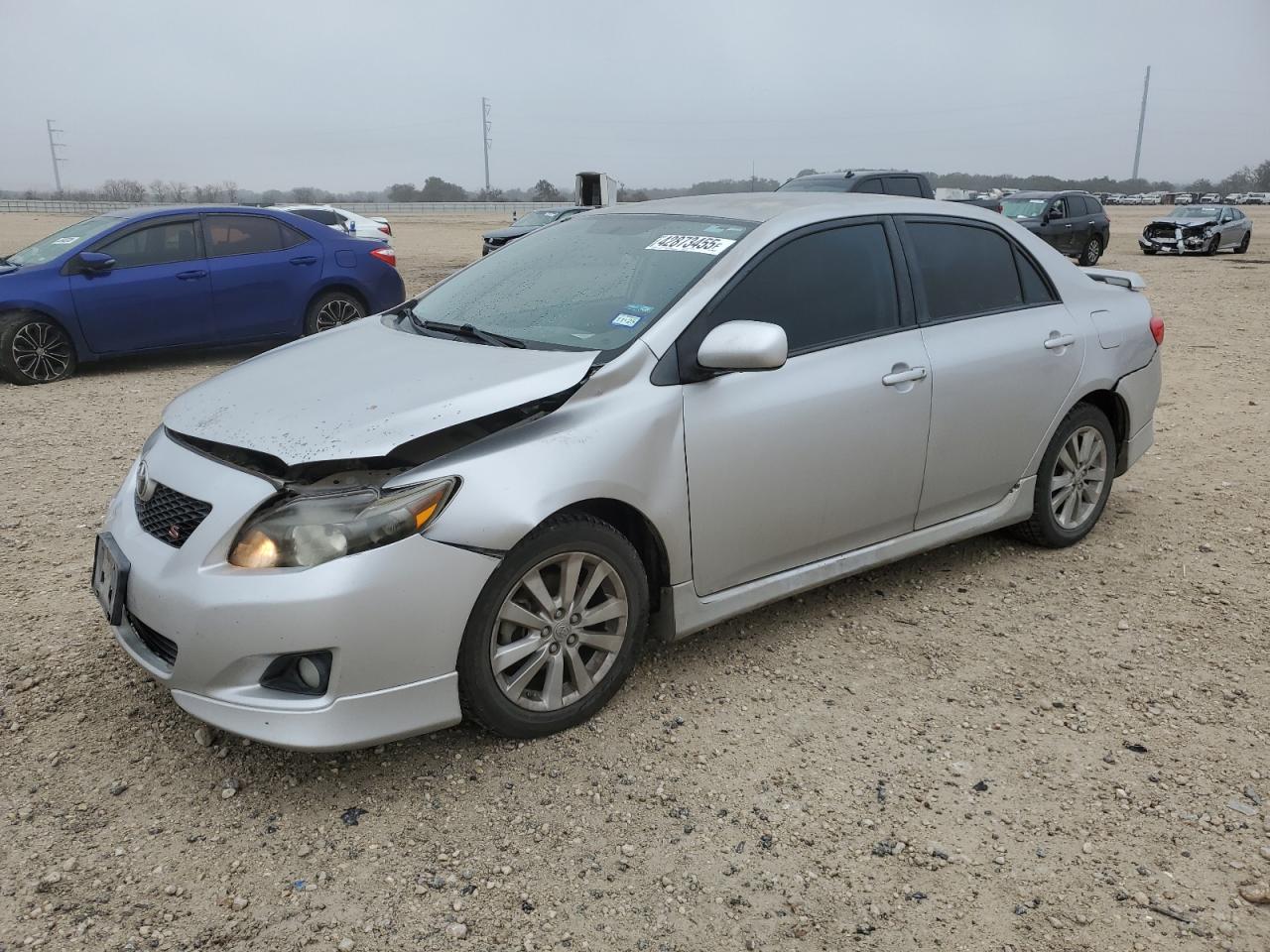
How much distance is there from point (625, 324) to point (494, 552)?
0.98 meters

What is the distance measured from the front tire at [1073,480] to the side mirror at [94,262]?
7682mm

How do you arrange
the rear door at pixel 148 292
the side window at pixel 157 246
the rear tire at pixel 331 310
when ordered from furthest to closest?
1. the rear tire at pixel 331 310
2. the side window at pixel 157 246
3. the rear door at pixel 148 292

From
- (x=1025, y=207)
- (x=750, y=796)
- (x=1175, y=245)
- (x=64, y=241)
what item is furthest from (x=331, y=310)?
(x=1175, y=245)

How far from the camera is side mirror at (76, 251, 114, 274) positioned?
8.64 m

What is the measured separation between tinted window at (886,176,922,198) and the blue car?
9.49m

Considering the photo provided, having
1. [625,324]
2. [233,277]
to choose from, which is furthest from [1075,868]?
[233,277]

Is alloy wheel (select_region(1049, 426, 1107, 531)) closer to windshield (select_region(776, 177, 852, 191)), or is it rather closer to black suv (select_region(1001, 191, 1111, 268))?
windshield (select_region(776, 177, 852, 191))

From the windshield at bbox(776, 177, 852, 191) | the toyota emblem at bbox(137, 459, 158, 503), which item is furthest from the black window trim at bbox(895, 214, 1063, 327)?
the windshield at bbox(776, 177, 852, 191)

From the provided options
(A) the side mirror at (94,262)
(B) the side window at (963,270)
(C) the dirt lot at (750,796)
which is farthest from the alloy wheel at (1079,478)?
(A) the side mirror at (94,262)

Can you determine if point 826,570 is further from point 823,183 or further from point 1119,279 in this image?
point 823,183

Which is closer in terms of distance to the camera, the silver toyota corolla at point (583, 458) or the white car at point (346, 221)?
the silver toyota corolla at point (583, 458)

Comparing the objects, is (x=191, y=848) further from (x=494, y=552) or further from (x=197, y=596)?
(x=494, y=552)

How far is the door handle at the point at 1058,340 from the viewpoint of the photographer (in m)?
4.42

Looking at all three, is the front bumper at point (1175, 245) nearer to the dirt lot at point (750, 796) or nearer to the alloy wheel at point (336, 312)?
the alloy wheel at point (336, 312)
